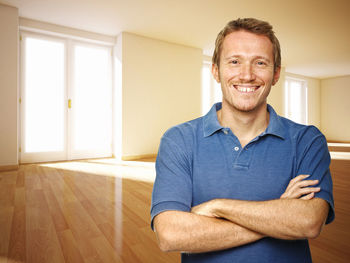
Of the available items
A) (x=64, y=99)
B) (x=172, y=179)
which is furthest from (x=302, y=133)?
(x=64, y=99)

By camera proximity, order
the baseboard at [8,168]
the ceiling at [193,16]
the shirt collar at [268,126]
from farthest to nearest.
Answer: the baseboard at [8,168]
the ceiling at [193,16]
the shirt collar at [268,126]

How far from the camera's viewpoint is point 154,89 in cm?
654

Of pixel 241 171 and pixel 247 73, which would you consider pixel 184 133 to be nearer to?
pixel 241 171

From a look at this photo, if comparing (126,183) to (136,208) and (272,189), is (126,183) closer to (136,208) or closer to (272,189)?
(136,208)

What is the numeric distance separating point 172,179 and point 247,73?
1.89ft

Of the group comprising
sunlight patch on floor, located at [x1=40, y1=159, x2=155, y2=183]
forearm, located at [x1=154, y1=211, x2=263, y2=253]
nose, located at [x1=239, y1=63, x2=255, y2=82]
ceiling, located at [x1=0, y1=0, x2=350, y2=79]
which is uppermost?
ceiling, located at [x1=0, y1=0, x2=350, y2=79]

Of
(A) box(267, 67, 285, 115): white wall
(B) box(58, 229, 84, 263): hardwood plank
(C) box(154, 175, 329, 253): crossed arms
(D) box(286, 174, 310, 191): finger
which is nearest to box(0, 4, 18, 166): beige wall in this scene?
(B) box(58, 229, 84, 263): hardwood plank

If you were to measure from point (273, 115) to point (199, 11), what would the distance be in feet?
14.7

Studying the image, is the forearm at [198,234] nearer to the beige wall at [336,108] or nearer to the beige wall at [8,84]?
the beige wall at [8,84]

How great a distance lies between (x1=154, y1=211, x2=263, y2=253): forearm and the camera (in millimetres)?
855

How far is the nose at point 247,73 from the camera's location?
3.53 ft

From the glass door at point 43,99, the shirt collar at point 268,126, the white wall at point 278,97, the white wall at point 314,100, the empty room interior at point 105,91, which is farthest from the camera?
the white wall at point 314,100

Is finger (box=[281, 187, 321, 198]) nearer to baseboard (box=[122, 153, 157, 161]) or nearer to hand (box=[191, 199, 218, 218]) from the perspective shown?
hand (box=[191, 199, 218, 218])

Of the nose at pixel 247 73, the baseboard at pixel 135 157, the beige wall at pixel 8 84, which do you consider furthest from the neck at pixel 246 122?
the baseboard at pixel 135 157
